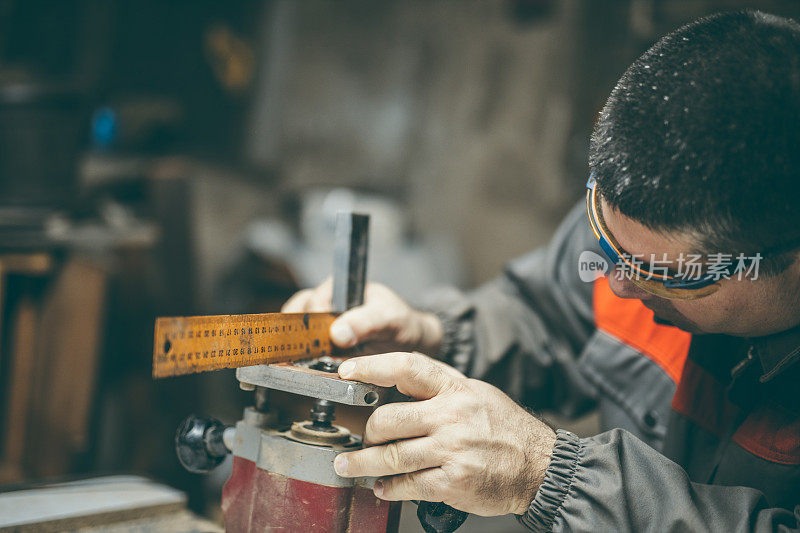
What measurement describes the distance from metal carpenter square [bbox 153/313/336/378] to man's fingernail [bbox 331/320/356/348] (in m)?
0.08

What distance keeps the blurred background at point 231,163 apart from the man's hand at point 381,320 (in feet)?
4.55

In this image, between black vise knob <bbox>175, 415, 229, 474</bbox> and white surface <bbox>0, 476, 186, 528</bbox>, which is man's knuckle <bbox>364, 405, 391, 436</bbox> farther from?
white surface <bbox>0, 476, 186, 528</bbox>

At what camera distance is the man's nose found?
1.20 metres

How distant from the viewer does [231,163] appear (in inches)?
175

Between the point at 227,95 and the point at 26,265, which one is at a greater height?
the point at 227,95

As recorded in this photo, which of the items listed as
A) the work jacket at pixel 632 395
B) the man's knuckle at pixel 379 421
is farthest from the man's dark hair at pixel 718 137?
the man's knuckle at pixel 379 421

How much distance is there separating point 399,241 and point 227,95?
1619mm

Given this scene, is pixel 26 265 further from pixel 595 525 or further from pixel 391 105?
pixel 391 105

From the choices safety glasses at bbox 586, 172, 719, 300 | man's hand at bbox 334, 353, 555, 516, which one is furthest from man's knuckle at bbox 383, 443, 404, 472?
safety glasses at bbox 586, 172, 719, 300

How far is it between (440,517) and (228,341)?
1.51ft

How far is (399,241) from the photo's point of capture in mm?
4043

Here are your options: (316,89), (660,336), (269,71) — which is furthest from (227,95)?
(660,336)

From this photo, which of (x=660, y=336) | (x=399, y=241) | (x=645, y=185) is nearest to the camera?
(x=645, y=185)

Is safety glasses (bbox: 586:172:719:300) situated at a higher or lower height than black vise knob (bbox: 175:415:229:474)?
higher
